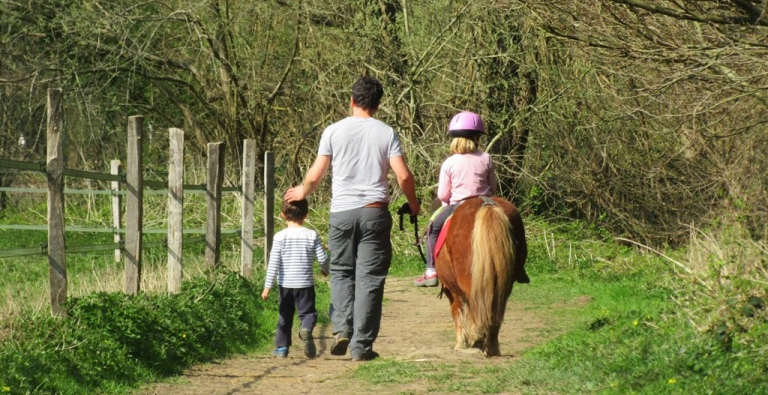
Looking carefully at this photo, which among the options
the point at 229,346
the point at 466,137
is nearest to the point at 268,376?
the point at 229,346

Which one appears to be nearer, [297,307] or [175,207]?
[297,307]

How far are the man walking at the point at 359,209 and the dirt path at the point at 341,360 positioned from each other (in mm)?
344

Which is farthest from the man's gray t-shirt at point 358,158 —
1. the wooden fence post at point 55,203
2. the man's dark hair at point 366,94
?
the wooden fence post at point 55,203

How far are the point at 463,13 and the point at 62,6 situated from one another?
8276 mm

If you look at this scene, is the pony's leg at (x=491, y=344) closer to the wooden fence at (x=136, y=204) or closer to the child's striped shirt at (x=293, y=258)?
the child's striped shirt at (x=293, y=258)

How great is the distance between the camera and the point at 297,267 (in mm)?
9203

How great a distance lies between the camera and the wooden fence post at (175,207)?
1081 cm

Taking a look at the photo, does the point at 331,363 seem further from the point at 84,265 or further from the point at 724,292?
the point at 84,265

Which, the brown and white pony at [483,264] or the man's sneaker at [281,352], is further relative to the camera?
the man's sneaker at [281,352]

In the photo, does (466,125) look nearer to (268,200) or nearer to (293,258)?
(293,258)

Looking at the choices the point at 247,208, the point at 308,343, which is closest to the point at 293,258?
the point at 308,343

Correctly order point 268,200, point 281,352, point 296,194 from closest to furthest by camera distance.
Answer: point 296,194, point 281,352, point 268,200

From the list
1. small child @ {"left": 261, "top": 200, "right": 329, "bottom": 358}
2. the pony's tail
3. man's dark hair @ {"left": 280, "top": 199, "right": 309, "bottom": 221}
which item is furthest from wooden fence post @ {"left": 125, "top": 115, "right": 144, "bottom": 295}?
the pony's tail

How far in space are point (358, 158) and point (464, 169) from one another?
1590 mm
